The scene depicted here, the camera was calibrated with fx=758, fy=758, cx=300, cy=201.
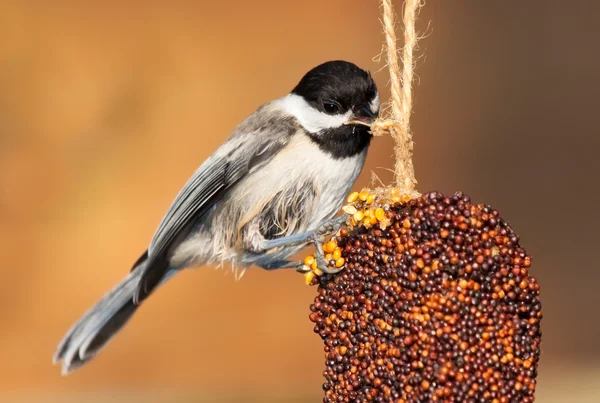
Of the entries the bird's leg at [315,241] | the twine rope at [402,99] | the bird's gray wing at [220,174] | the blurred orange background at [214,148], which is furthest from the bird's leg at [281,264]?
the blurred orange background at [214,148]

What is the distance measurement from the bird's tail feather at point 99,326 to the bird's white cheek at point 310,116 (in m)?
0.78

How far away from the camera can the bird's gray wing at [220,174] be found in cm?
237

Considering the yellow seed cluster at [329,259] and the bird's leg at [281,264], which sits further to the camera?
the bird's leg at [281,264]

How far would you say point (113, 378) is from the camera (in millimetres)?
4328

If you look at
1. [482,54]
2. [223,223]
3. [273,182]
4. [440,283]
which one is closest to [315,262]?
[440,283]

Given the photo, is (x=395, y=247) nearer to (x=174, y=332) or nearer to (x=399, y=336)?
(x=399, y=336)

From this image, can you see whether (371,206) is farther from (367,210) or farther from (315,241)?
(315,241)

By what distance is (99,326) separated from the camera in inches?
106

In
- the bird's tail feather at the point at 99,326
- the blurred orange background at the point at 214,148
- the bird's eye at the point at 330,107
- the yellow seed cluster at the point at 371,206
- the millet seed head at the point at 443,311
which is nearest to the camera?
the millet seed head at the point at 443,311

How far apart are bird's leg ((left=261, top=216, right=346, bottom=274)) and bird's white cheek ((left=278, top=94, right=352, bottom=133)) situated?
33cm

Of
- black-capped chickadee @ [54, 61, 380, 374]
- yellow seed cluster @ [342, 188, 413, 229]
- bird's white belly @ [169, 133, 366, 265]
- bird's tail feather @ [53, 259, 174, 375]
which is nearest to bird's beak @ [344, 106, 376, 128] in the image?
black-capped chickadee @ [54, 61, 380, 374]

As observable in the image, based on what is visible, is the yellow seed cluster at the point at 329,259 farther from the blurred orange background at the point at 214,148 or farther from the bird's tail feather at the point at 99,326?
the blurred orange background at the point at 214,148

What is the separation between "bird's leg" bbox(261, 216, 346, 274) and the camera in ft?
5.60

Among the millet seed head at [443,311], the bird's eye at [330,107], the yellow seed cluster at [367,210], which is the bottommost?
the millet seed head at [443,311]
